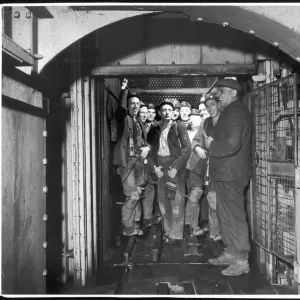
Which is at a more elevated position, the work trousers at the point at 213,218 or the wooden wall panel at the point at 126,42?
the wooden wall panel at the point at 126,42

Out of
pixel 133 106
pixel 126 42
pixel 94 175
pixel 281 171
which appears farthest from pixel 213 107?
pixel 94 175

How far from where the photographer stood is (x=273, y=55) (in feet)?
13.2

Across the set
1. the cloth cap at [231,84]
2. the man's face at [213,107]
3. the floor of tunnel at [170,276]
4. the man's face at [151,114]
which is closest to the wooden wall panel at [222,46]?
the cloth cap at [231,84]

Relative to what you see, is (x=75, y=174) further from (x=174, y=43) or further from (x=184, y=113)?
(x=184, y=113)

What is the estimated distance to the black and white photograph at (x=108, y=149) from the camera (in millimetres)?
2699

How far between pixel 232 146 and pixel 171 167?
1789mm

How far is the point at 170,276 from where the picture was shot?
3926 mm

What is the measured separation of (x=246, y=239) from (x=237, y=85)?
1504mm

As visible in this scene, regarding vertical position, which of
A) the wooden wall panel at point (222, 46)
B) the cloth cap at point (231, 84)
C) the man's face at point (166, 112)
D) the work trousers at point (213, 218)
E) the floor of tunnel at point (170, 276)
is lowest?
the floor of tunnel at point (170, 276)

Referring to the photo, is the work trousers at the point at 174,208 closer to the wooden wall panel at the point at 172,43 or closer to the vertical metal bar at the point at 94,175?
the vertical metal bar at the point at 94,175

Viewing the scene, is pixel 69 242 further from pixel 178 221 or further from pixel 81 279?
pixel 178 221

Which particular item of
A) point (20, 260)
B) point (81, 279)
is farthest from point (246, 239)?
point (20, 260)

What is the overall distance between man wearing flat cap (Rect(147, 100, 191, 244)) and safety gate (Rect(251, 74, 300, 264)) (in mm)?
1221

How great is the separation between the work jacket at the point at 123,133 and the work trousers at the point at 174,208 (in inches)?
22.7
